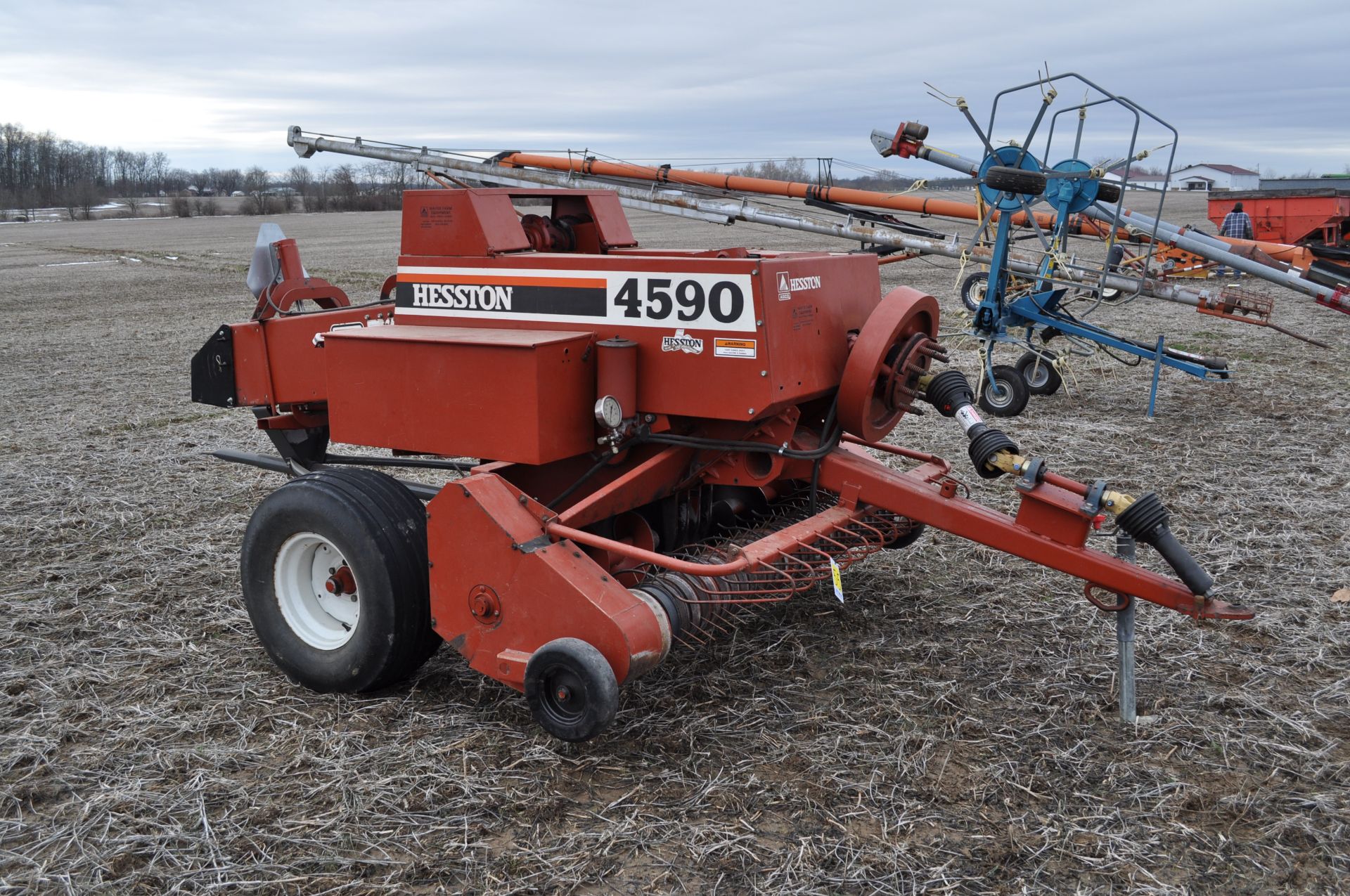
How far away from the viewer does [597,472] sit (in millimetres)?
4258

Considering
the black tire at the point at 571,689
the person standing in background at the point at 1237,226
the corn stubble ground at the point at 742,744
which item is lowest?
the corn stubble ground at the point at 742,744

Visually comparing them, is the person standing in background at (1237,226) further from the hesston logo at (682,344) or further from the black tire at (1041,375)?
the hesston logo at (682,344)

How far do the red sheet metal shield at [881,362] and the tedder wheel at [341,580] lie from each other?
1727 mm

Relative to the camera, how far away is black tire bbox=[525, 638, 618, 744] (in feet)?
11.0

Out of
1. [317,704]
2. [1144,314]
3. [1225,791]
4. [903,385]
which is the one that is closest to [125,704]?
[317,704]

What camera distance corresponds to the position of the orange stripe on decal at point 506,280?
410 centimetres

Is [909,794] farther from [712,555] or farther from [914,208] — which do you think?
[914,208]

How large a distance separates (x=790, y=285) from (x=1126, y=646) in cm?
178

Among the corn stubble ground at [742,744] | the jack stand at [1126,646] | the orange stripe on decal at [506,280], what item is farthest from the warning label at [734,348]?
the jack stand at [1126,646]

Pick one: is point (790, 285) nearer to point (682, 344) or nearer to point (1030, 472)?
point (682, 344)

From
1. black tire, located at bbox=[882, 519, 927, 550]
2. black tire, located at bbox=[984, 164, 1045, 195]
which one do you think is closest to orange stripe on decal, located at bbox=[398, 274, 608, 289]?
black tire, located at bbox=[882, 519, 927, 550]

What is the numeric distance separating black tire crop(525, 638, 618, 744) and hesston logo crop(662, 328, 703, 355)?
116 centimetres

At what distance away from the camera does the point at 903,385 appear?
4.20m

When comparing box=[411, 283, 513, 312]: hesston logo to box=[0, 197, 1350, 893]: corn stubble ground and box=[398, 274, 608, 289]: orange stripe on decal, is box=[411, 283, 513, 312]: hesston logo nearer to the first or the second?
box=[398, 274, 608, 289]: orange stripe on decal
